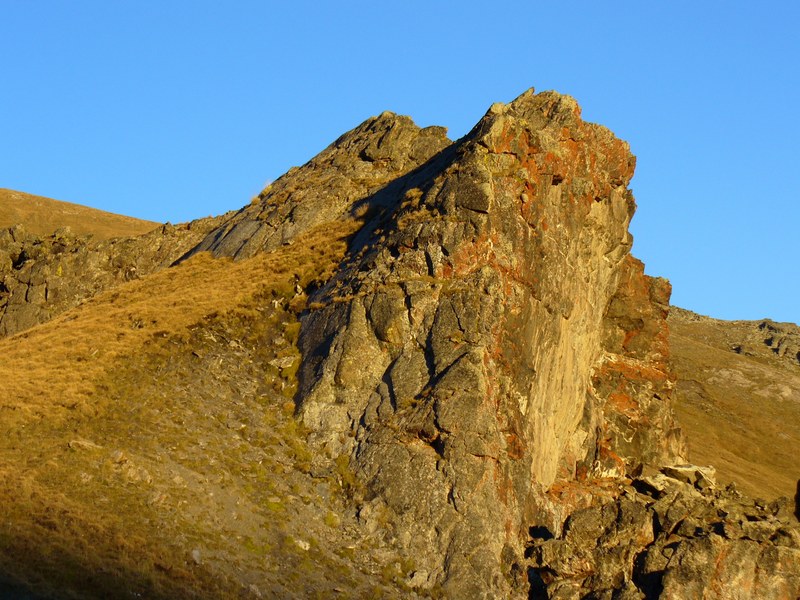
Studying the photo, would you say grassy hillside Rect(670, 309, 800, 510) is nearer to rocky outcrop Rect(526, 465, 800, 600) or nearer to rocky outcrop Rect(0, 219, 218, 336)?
rocky outcrop Rect(526, 465, 800, 600)

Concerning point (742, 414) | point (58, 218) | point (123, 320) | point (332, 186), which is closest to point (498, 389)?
point (123, 320)

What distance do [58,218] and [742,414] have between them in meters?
106

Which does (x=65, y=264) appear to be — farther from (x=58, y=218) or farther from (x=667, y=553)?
(x=58, y=218)

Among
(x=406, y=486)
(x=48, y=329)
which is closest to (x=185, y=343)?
(x=48, y=329)

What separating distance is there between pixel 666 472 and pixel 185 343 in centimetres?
2923

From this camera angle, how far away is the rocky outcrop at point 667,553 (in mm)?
43469

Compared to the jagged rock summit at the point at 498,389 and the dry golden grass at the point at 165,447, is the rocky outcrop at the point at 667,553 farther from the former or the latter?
the dry golden grass at the point at 165,447

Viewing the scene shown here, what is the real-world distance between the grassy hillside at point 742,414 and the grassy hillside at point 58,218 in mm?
81207

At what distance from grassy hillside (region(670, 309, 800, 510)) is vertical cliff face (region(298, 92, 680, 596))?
16564 millimetres

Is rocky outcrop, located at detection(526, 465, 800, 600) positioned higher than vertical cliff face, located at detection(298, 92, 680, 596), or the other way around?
vertical cliff face, located at detection(298, 92, 680, 596)

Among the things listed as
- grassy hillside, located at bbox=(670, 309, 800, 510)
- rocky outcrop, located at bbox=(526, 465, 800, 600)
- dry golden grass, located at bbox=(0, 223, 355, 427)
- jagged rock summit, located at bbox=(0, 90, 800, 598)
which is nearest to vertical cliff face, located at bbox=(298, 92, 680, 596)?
jagged rock summit, located at bbox=(0, 90, 800, 598)

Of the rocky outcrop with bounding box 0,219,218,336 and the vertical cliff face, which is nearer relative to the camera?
the vertical cliff face

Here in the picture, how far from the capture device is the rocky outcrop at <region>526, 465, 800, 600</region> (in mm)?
43469

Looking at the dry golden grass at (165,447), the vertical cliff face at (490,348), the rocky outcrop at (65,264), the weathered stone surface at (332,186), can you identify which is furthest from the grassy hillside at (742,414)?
the rocky outcrop at (65,264)
